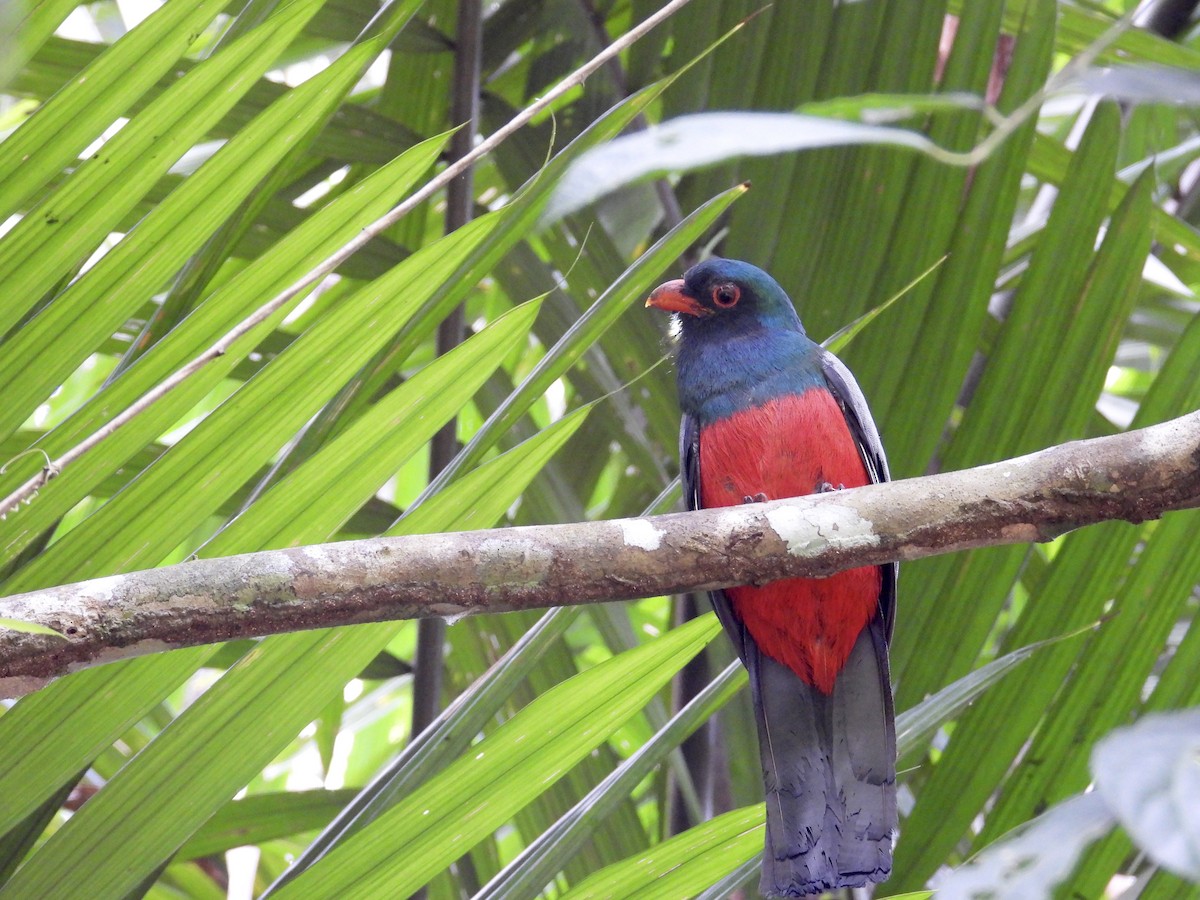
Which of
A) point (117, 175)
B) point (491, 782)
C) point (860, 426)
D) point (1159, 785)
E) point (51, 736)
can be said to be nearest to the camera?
point (1159, 785)

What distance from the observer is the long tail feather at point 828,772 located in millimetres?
2342

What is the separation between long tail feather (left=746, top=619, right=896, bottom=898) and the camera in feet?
7.68

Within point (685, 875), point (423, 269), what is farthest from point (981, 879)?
point (423, 269)

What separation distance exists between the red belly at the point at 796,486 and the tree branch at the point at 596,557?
110cm

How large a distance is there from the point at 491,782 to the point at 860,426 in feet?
5.72

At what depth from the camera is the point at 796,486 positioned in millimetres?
3229

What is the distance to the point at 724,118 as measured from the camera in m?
0.73

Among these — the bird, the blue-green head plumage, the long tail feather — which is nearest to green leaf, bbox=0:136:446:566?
the bird

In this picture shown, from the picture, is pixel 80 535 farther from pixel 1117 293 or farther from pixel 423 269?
pixel 1117 293

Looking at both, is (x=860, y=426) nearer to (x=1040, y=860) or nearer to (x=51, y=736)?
(x=51, y=736)

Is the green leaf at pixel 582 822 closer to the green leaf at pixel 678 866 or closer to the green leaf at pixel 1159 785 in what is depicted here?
the green leaf at pixel 678 866

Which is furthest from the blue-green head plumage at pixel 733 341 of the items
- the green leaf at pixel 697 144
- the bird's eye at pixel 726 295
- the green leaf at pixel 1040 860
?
the green leaf at pixel 1040 860

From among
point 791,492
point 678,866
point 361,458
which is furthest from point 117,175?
Answer: point 791,492

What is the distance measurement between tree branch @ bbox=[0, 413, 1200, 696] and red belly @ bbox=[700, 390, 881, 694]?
1099mm
